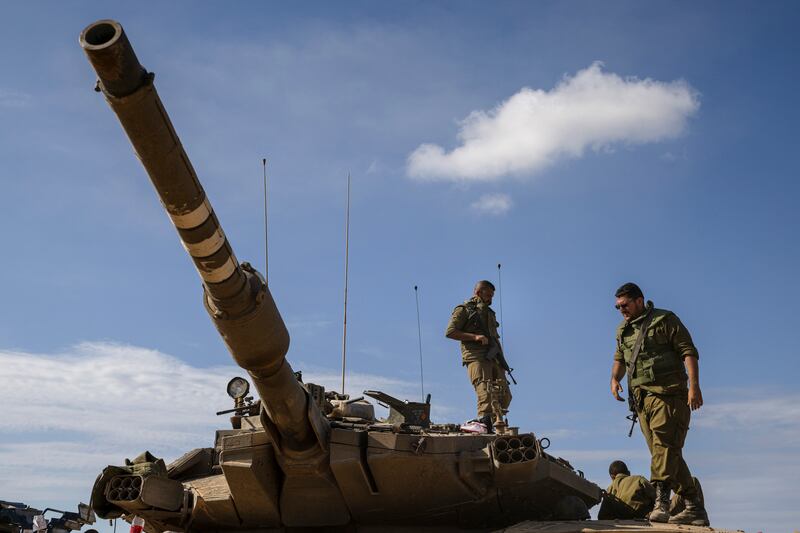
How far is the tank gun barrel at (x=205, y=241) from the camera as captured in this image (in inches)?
283

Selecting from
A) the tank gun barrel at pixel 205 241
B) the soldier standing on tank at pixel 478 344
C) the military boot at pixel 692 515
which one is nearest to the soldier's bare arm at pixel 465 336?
the soldier standing on tank at pixel 478 344

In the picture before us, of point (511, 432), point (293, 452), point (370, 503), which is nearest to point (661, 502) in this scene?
point (511, 432)

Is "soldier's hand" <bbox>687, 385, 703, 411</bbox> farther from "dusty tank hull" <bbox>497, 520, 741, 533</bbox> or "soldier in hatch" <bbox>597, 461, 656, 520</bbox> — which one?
"soldier in hatch" <bbox>597, 461, 656, 520</bbox>

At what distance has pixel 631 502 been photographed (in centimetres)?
1238

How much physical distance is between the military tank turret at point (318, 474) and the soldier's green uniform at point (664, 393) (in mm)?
1204

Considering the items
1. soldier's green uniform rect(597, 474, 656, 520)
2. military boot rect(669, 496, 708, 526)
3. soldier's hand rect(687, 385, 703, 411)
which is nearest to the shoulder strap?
soldier's hand rect(687, 385, 703, 411)

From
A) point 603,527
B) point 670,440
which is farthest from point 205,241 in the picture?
point 670,440

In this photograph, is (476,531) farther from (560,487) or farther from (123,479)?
(123,479)

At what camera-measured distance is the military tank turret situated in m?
9.66

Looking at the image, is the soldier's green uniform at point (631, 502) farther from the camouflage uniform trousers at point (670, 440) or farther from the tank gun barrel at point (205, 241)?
the tank gun barrel at point (205, 241)

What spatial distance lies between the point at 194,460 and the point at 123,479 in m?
1.16

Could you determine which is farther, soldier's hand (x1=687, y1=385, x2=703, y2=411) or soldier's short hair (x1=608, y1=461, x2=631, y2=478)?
soldier's short hair (x1=608, y1=461, x2=631, y2=478)

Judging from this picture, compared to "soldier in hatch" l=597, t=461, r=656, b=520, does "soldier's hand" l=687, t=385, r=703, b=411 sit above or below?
above

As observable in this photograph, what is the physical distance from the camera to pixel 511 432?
420 inches
